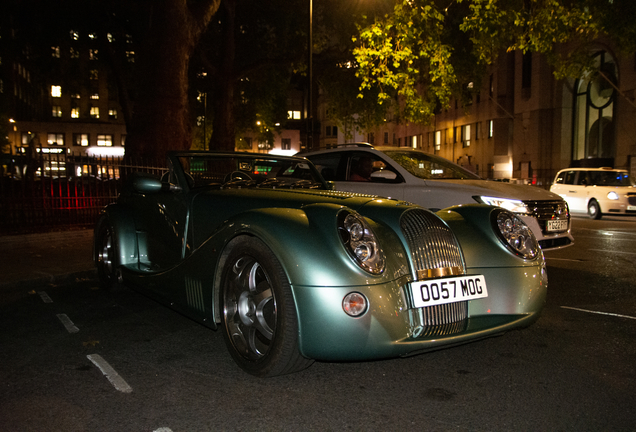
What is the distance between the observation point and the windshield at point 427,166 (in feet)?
26.7

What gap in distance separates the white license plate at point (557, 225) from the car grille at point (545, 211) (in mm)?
42

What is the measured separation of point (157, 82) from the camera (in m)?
13.4

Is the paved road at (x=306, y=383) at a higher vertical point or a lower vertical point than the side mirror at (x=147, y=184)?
lower

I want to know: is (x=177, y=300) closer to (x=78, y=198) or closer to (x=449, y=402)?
(x=449, y=402)

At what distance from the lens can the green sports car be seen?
2982 millimetres

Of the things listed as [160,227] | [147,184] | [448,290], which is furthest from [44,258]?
[448,290]

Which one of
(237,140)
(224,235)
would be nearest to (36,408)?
(224,235)

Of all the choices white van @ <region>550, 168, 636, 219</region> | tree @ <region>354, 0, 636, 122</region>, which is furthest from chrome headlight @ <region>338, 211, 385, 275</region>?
white van @ <region>550, 168, 636, 219</region>

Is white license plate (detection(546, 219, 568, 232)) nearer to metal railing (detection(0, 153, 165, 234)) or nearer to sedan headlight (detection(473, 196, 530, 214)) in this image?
sedan headlight (detection(473, 196, 530, 214))

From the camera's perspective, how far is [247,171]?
5.13 m

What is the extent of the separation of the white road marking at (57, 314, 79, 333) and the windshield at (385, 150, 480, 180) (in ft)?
16.3

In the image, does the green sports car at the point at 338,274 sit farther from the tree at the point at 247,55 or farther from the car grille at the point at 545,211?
the tree at the point at 247,55

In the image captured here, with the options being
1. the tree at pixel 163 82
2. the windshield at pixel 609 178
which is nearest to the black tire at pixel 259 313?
the tree at pixel 163 82

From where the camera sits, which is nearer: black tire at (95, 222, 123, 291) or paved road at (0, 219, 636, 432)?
paved road at (0, 219, 636, 432)
